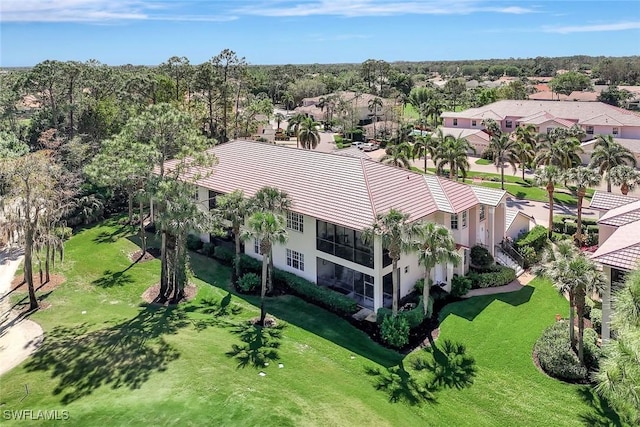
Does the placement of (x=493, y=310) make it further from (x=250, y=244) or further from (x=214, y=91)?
(x=214, y=91)

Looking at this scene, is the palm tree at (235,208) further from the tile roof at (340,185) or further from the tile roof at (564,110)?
the tile roof at (564,110)

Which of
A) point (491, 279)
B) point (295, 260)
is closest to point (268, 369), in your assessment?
point (295, 260)

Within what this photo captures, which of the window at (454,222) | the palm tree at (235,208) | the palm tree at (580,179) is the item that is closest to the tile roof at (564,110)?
the palm tree at (580,179)

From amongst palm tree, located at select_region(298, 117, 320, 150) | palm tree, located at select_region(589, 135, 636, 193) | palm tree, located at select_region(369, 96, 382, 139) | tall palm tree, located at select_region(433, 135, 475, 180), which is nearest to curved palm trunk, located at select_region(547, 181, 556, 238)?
tall palm tree, located at select_region(433, 135, 475, 180)

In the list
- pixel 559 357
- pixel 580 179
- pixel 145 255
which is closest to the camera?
pixel 559 357

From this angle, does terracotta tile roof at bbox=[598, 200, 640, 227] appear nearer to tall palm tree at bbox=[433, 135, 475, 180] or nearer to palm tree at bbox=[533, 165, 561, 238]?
palm tree at bbox=[533, 165, 561, 238]

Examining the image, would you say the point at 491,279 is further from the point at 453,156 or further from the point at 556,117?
the point at 556,117
